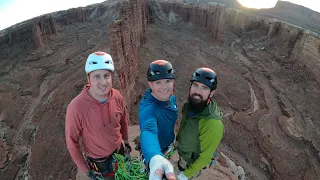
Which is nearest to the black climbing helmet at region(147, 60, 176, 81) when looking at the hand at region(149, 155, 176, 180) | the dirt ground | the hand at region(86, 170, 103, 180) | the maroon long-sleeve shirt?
the maroon long-sleeve shirt

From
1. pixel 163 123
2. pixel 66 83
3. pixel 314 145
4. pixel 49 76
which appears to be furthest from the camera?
pixel 49 76

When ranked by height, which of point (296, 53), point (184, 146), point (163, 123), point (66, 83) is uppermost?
point (163, 123)

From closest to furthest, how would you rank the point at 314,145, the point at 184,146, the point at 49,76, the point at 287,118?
the point at 184,146, the point at 314,145, the point at 287,118, the point at 49,76

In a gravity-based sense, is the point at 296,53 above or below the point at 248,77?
above

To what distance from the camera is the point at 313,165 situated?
38.3 ft

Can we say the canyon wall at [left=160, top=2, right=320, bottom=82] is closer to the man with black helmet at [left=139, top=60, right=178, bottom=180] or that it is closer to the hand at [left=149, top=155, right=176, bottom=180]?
the man with black helmet at [left=139, top=60, right=178, bottom=180]

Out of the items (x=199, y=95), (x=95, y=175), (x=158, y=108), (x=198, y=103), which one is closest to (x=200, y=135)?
(x=198, y=103)

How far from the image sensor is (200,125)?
3443mm

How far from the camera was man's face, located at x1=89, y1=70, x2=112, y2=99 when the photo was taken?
11.3 feet

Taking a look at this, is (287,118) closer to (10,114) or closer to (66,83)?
(66,83)

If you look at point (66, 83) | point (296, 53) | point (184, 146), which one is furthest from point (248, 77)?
point (184, 146)

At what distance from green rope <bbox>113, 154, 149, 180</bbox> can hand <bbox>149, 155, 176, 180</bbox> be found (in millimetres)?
935

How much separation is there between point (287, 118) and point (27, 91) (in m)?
21.0

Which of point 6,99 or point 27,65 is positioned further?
point 27,65
